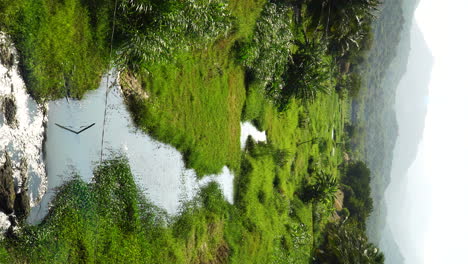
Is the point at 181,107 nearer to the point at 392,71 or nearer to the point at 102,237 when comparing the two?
the point at 102,237

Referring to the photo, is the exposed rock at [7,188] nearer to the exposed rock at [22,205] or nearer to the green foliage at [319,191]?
the exposed rock at [22,205]

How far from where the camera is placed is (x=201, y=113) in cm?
1304

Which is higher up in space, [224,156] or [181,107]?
[181,107]

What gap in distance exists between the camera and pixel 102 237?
30.1 ft

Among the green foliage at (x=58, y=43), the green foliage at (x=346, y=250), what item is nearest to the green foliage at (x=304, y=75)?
the green foliage at (x=346, y=250)

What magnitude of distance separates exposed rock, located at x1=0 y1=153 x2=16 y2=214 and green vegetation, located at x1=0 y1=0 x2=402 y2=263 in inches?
21.0

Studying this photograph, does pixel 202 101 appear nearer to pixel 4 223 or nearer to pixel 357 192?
pixel 4 223

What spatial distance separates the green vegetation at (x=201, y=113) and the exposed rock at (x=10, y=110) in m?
0.58

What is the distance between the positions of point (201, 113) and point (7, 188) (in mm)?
6552

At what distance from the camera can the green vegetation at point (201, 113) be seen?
28.1ft

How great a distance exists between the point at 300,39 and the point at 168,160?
40.6 feet

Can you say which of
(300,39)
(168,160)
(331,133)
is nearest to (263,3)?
(300,39)

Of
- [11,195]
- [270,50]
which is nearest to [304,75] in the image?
[270,50]

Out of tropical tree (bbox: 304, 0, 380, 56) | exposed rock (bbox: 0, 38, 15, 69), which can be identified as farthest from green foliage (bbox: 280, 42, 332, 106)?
exposed rock (bbox: 0, 38, 15, 69)
